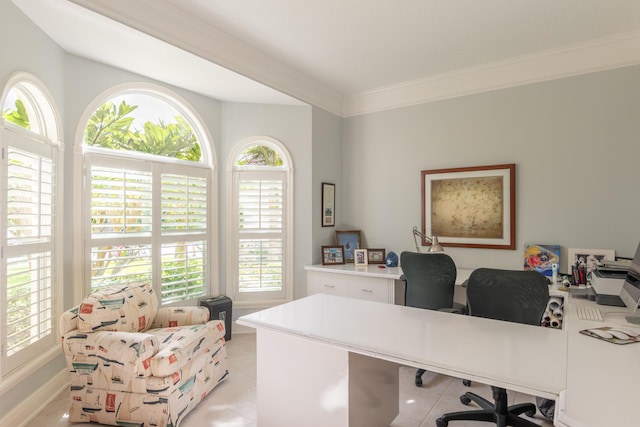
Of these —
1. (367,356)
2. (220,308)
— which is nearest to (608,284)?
(367,356)

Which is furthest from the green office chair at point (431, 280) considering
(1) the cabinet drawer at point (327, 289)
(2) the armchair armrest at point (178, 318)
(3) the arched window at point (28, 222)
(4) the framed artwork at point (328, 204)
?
(3) the arched window at point (28, 222)

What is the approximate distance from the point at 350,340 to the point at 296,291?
2.51 metres

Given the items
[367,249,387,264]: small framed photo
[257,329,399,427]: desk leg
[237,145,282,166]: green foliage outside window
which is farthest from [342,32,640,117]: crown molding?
[257,329,399,427]: desk leg

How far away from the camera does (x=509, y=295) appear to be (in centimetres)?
223

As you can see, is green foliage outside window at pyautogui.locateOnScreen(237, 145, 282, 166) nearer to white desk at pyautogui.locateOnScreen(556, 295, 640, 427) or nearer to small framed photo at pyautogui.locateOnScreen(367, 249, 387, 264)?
small framed photo at pyautogui.locateOnScreen(367, 249, 387, 264)

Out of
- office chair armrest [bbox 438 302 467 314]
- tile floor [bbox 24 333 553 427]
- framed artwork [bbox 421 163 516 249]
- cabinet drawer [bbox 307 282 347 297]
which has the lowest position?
tile floor [bbox 24 333 553 427]

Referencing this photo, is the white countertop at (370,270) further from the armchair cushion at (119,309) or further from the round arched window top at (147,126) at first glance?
the round arched window top at (147,126)

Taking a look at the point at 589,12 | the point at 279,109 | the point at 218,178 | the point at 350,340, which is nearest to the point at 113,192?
the point at 218,178

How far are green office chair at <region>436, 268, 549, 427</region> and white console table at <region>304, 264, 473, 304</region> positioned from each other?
0.91 meters

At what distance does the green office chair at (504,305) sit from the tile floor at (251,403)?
0.26 m

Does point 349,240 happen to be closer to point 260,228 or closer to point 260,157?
point 260,228

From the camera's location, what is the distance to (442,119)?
3.86m

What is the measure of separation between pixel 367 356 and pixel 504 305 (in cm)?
99

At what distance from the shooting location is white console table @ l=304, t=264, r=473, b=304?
349 centimetres
